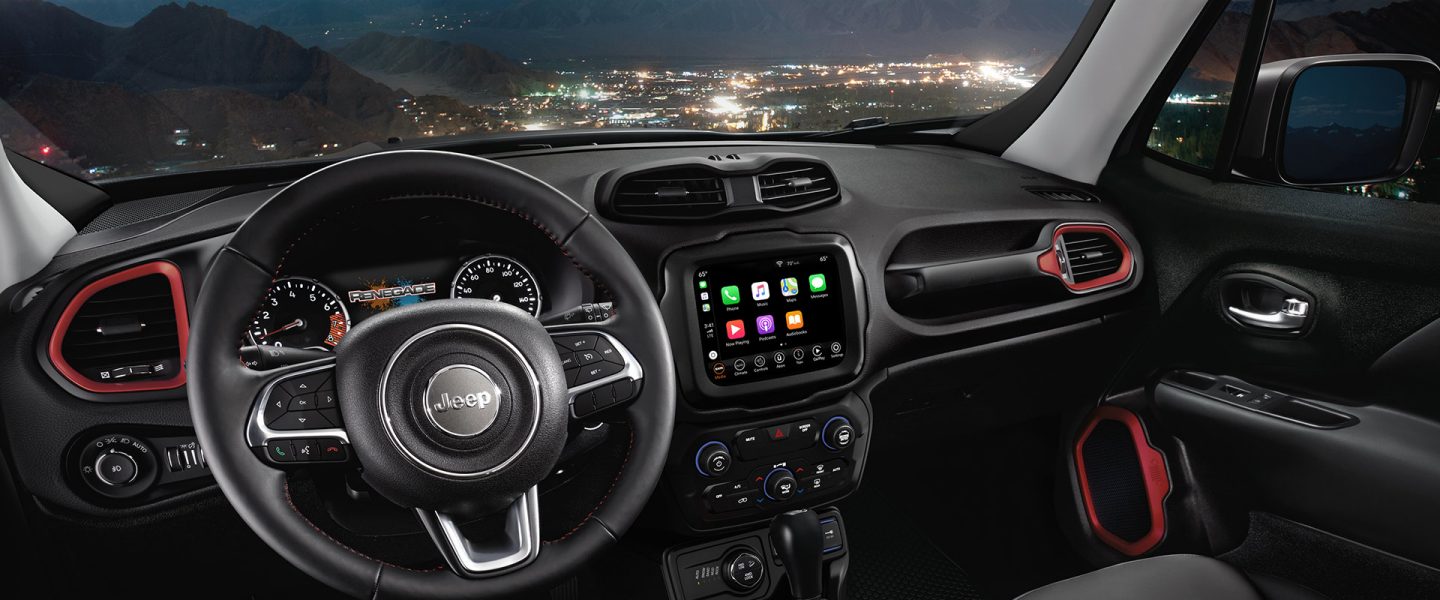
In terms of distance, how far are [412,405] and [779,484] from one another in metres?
1.12

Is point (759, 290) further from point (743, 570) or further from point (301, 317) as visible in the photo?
point (301, 317)

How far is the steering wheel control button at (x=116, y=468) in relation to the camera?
1.71 m

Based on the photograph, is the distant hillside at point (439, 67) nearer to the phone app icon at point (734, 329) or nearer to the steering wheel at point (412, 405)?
the phone app icon at point (734, 329)

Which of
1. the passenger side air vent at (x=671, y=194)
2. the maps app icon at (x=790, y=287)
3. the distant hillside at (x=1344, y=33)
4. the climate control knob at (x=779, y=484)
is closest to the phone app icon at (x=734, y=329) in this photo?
the maps app icon at (x=790, y=287)

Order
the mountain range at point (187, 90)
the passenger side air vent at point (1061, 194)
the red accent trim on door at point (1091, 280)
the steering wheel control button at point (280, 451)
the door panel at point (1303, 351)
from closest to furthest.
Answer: the steering wheel control button at point (280, 451)
the mountain range at point (187, 90)
the door panel at point (1303, 351)
the red accent trim on door at point (1091, 280)
the passenger side air vent at point (1061, 194)

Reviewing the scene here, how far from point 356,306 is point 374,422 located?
1.88ft

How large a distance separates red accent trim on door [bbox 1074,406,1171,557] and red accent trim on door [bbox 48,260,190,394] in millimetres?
2319

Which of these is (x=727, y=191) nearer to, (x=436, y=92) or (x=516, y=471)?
(x=436, y=92)

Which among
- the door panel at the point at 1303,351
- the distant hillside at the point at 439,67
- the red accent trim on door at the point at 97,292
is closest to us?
the red accent trim on door at the point at 97,292

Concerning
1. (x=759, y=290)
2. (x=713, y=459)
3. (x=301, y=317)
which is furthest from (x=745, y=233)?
(x=301, y=317)

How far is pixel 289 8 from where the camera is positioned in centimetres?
210

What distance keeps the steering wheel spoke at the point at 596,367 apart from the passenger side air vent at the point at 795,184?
75cm

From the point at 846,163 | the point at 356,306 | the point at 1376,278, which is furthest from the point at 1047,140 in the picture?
the point at 356,306

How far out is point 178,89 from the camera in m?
1.94
